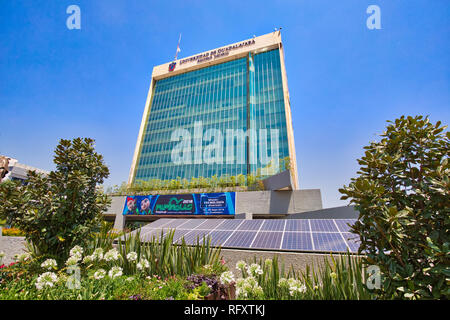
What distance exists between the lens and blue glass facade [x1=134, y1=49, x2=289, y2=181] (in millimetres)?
38875

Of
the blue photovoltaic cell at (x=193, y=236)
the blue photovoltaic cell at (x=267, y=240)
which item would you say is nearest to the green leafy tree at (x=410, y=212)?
the blue photovoltaic cell at (x=267, y=240)

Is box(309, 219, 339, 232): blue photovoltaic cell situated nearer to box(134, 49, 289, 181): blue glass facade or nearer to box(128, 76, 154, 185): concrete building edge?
box(134, 49, 289, 181): blue glass facade

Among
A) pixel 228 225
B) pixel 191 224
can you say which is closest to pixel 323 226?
pixel 228 225

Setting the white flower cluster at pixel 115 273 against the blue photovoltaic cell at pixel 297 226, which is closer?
the white flower cluster at pixel 115 273

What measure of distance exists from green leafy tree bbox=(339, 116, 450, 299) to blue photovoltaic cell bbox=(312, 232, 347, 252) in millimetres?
2846

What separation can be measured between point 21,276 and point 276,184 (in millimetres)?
21090

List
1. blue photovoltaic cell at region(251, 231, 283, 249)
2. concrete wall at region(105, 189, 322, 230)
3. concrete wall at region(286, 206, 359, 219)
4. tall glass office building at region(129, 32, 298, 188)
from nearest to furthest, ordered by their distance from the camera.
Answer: blue photovoltaic cell at region(251, 231, 283, 249)
concrete wall at region(286, 206, 359, 219)
concrete wall at region(105, 189, 322, 230)
tall glass office building at region(129, 32, 298, 188)

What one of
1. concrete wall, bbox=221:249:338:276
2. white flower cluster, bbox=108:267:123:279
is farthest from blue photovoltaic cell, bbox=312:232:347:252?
white flower cluster, bbox=108:267:123:279

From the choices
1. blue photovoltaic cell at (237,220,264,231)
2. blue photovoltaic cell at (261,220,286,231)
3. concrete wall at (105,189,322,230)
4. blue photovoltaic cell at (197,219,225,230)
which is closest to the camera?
blue photovoltaic cell at (261,220,286,231)

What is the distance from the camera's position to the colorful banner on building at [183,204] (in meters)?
24.6

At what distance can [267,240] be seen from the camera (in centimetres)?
713

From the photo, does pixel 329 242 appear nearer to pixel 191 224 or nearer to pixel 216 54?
pixel 191 224

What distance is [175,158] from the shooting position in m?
43.7

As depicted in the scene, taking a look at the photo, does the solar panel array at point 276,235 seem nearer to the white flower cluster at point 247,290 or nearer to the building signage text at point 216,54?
the white flower cluster at point 247,290
